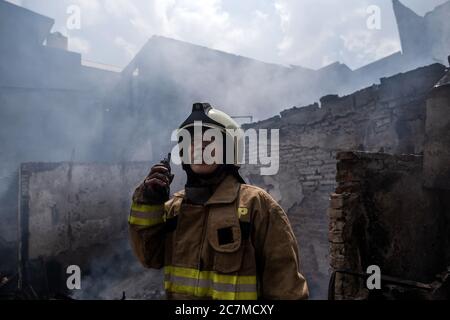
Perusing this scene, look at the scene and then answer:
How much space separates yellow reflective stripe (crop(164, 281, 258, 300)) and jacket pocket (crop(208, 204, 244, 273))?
13 cm

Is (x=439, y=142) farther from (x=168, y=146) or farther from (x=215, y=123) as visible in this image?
(x=168, y=146)

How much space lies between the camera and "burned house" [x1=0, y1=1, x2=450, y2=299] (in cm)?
444

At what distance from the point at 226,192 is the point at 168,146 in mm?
A: 14662

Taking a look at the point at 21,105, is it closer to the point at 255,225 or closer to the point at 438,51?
the point at 255,225

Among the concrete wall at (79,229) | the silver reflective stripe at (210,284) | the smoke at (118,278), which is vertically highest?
the silver reflective stripe at (210,284)

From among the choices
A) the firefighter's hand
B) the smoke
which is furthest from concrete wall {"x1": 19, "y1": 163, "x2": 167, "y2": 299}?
the firefighter's hand

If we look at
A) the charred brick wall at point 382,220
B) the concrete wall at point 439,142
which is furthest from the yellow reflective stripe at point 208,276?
the concrete wall at point 439,142

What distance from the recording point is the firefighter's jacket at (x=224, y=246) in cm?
171

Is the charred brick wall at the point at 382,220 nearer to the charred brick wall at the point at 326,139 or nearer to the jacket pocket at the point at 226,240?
the charred brick wall at the point at 326,139

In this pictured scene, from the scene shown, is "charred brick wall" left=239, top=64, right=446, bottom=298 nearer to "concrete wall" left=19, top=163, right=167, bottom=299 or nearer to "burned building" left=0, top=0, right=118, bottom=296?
"concrete wall" left=19, top=163, right=167, bottom=299

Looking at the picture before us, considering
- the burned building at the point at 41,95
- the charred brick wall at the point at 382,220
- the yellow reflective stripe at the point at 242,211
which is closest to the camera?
the yellow reflective stripe at the point at 242,211

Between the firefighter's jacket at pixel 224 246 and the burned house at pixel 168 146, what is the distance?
2483mm
